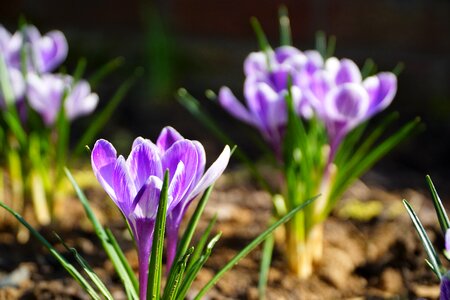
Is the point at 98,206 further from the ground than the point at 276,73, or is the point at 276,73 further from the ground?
the point at 276,73

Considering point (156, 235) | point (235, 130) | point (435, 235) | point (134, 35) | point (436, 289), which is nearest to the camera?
point (156, 235)

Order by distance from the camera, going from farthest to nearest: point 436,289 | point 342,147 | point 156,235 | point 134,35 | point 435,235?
point 134,35 → point 435,235 → point 342,147 → point 436,289 → point 156,235

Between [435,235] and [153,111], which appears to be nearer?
[435,235]

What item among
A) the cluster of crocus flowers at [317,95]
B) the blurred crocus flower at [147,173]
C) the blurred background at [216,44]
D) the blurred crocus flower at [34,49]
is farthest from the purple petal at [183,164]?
the blurred background at [216,44]

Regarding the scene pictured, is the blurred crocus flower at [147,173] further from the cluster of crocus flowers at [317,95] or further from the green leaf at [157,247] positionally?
the cluster of crocus flowers at [317,95]

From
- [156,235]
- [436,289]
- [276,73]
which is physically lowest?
[436,289]

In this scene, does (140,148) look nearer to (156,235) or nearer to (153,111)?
(156,235)

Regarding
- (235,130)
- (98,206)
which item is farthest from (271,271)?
(235,130)

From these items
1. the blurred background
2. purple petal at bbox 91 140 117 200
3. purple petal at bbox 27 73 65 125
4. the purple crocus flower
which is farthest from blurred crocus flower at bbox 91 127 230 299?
the blurred background
